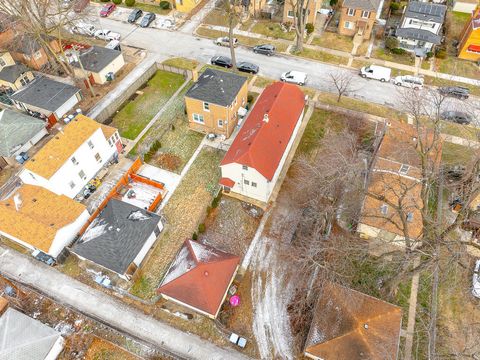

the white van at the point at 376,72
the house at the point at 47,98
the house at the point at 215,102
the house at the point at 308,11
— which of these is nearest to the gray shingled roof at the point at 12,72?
the house at the point at 47,98

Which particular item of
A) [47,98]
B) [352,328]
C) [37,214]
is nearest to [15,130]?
[47,98]

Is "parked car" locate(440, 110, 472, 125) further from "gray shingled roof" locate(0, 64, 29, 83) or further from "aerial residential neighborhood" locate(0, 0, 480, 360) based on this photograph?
"gray shingled roof" locate(0, 64, 29, 83)

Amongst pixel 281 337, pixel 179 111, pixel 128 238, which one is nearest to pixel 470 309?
pixel 281 337

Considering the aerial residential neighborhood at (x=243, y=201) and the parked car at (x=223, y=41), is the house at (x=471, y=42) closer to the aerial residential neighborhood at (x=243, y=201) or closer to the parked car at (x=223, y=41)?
the aerial residential neighborhood at (x=243, y=201)

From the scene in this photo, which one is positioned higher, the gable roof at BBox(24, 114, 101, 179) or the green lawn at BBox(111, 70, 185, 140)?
the gable roof at BBox(24, 114, 101, 179)

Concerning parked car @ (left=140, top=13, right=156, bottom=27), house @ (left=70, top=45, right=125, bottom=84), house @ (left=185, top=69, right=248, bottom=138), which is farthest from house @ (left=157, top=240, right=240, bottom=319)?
parked car @ (left=140, top=13, right=156, bottom=27)

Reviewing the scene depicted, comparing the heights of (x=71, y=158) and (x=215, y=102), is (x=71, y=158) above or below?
below

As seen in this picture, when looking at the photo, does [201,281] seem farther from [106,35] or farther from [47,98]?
[106,35]
